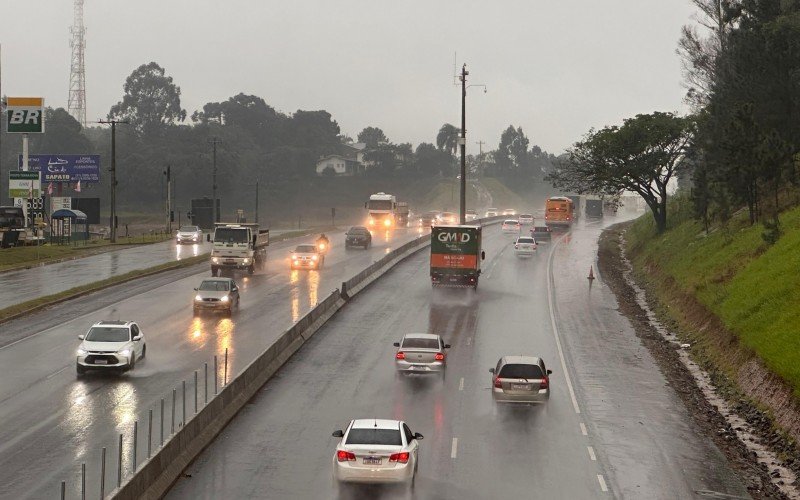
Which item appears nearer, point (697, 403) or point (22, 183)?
point (697, 403)

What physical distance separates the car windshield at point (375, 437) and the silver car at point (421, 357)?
13373 mm

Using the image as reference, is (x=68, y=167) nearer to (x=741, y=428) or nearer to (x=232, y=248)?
(x=232, y=248)

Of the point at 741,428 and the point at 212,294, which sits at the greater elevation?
the point at 212,294

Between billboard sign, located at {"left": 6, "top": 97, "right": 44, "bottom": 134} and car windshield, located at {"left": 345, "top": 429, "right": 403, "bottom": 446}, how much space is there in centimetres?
7971

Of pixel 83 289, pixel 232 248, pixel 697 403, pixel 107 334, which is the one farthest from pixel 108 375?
pixel 232 248

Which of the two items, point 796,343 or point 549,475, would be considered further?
point 796,343

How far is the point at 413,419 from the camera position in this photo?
2933 centimetres

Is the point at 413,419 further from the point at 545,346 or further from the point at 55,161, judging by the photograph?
the point at 55,161

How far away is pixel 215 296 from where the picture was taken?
48.2 m

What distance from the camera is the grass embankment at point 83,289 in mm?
48412

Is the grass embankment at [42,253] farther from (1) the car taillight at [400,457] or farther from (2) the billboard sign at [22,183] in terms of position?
(1) the car taillight at [400,457]

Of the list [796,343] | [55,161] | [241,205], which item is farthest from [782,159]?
[241,205]

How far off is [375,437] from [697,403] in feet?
54.6

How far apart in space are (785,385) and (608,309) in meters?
22.5
